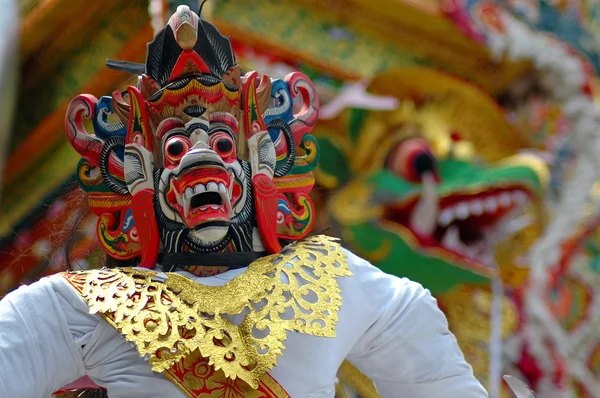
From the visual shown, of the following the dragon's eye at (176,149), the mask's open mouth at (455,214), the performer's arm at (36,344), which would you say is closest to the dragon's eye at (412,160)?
the mask's open mouth at (455,214)

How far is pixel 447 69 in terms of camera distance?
4.30m

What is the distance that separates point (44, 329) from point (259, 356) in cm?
31

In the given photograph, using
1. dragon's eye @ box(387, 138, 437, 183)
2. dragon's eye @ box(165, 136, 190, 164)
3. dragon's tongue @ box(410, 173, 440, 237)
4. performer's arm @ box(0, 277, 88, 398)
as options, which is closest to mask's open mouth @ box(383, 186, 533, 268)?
dragon's tongue @ box(410, 173, 440, 237)

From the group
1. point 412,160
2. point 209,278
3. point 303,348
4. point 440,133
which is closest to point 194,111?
point 209,278

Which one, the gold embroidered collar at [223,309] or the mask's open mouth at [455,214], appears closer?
the gold embroidered collar at [223,309]

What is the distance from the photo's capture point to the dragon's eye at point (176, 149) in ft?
4.96

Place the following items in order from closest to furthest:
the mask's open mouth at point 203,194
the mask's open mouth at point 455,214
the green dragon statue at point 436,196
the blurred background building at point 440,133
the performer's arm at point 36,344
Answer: the performer's arm at point 36,344 < the mask's open mouth at point 203,194 < the blurred background building at point 440,133 < the green dragon statue at point 436,196 < the mask's open mouth at point 455,214

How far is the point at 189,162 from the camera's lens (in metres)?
1.47

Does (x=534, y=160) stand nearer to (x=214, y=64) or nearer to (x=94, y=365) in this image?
(x=214, y=64)

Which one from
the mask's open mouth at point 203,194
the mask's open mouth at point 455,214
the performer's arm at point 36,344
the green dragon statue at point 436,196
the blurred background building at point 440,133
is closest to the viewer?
the performer's arm at point 36,344

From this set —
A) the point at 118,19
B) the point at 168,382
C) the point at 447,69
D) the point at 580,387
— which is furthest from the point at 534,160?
the point at 168,382

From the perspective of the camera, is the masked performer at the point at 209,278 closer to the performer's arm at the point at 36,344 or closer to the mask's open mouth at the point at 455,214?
the performer's arm at the point at 36,344

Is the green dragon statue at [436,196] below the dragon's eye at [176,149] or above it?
below

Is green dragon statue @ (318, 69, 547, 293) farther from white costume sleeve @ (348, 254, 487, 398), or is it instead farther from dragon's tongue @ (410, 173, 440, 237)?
white costume sleeve @ (348, 254, 487, 398)
